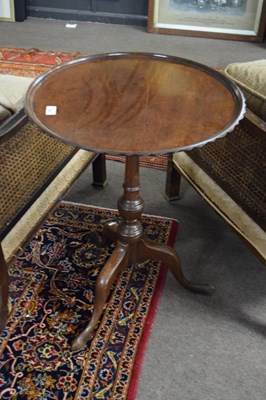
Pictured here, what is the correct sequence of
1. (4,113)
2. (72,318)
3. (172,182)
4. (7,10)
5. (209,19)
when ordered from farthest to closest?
(7,10) < (209,19) < (172,182) < (72,318) < (4,113)

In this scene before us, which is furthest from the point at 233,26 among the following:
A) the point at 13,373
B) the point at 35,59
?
the point at 13,373

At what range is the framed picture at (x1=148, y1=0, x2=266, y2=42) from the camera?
3188mm

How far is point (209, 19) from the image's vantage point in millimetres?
3279

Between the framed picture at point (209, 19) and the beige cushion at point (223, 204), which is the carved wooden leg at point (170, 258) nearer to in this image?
the beige cushion at point (223, 204)

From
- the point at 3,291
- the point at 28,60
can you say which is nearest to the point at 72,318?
the point at 3,291

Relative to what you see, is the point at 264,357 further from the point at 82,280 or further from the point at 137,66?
the point at 137,66

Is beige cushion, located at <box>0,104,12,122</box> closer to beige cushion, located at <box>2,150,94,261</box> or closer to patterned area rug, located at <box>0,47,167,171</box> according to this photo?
beige cushion, located at <box>2,150,94,261</box>

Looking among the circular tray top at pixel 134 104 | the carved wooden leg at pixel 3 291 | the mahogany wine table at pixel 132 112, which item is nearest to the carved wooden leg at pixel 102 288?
the mahogany wine table at pixel 132 112

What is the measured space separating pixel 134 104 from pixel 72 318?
2.14ft

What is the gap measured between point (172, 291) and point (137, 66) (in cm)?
71

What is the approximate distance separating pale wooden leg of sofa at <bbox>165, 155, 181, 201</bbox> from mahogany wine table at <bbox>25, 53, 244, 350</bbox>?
1.27ft

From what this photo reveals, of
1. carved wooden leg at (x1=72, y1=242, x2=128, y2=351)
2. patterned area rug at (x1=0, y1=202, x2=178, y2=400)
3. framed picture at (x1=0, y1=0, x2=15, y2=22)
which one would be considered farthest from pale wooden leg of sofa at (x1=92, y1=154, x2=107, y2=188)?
framed picture at (x1=0, y1=0, x2=15, y2=22)

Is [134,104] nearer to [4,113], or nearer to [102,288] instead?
[4,113]

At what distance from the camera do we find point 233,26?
326cm
